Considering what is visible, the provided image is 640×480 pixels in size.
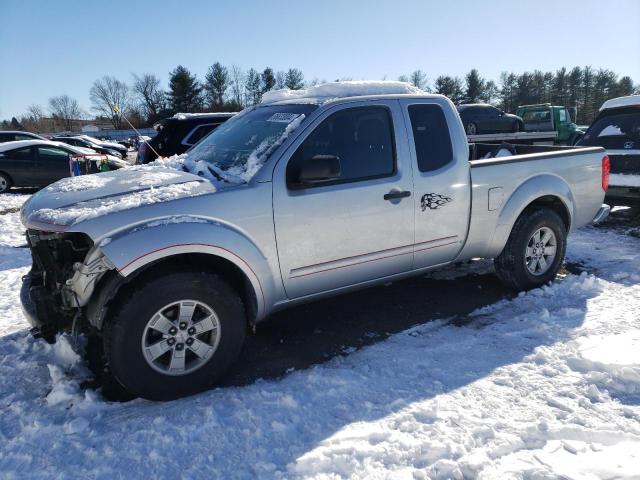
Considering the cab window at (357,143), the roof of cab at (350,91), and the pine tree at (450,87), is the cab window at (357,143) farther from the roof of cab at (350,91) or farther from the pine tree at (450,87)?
the pine tree at (450,87)

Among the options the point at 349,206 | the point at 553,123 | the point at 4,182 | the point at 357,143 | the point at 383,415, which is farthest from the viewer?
the point at 553,123

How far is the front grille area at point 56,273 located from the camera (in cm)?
305

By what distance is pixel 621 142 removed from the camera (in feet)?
24.6

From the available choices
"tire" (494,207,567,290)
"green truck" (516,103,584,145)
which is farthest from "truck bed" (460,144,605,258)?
"green truck" (516,103,584,145)

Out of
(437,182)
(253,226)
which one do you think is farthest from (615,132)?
(253,226)

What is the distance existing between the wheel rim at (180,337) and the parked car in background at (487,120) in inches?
758

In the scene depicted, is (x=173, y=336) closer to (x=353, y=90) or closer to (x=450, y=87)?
(x=353, y=90)

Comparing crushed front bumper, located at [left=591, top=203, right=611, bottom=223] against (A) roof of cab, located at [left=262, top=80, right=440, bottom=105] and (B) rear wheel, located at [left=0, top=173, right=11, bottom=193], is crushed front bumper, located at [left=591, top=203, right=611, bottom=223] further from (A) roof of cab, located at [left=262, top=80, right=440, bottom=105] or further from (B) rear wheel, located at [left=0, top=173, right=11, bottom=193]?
(B) rear wheel, located at [left=0, top=173, right=11, bottom=193]

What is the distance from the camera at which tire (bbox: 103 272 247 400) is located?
2855 millimetres

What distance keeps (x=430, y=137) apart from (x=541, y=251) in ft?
5.94

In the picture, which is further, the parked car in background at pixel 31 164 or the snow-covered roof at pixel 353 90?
the parked car in background at pixel 31 164

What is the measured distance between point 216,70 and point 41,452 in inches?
3089

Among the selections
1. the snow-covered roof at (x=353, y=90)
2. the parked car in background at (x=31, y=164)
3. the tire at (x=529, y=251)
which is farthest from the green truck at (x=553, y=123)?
the parked car in background at (x=31, y=164)

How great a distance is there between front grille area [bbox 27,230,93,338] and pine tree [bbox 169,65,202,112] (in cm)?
7038
